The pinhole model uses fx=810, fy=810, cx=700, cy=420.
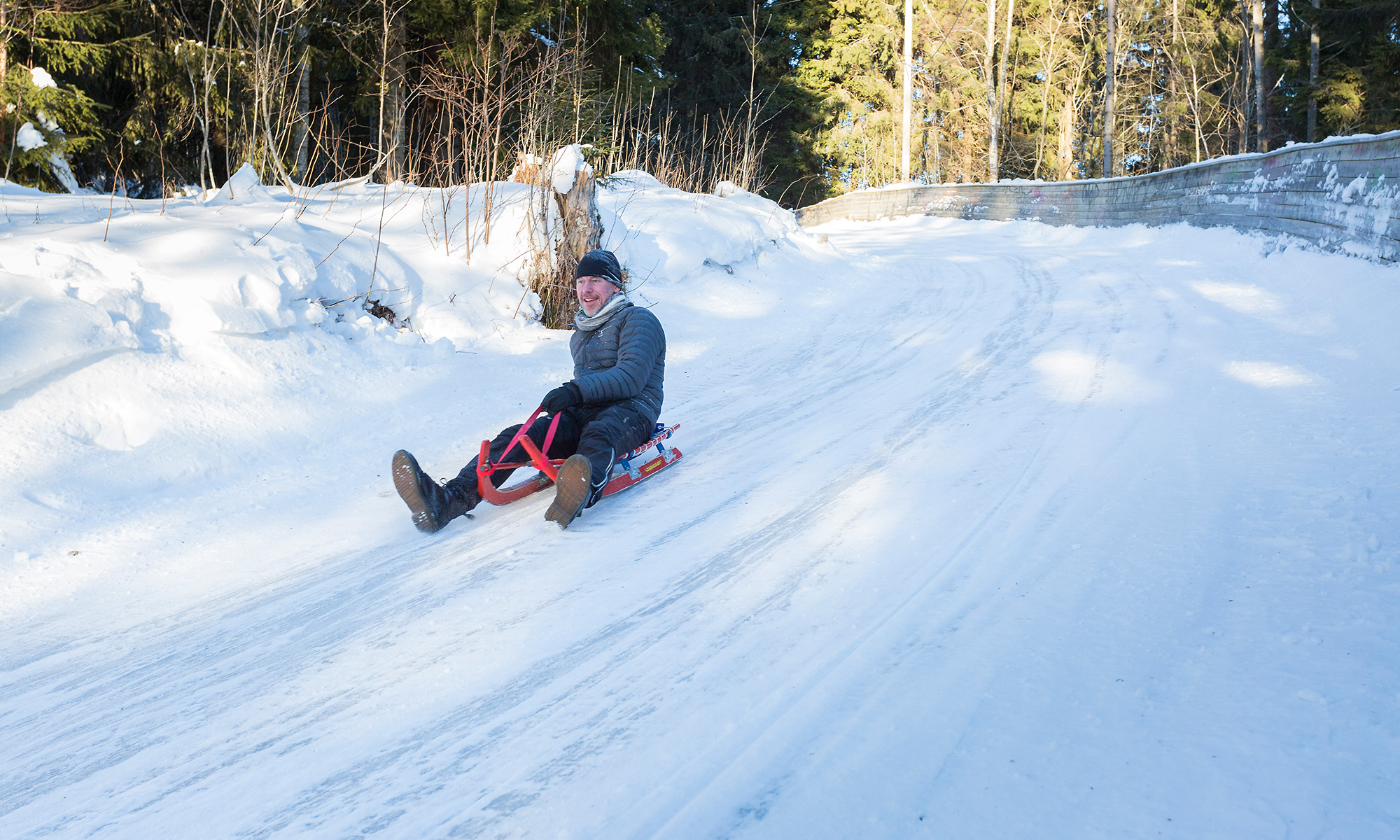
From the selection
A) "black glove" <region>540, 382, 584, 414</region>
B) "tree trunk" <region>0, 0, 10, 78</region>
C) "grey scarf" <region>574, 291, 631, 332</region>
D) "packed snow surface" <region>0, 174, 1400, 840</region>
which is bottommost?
"packed snow surface" <region>0, 174, 1400, 840</region>

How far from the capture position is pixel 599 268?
417cm

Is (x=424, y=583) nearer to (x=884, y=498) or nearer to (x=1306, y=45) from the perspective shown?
(x=884, y=498)

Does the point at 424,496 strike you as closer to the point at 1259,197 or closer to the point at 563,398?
the point at 563,398

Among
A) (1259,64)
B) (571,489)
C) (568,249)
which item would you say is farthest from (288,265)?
(1259,64)

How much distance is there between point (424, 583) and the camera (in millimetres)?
3014

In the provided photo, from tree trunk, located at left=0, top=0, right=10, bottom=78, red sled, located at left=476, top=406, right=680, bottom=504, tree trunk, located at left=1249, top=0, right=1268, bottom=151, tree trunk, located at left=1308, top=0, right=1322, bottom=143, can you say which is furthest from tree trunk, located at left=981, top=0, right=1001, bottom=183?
red sled, located at left=476, top=406, right=680, bottom=504

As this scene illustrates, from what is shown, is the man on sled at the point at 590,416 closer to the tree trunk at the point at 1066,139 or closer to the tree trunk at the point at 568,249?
the tree trunk at the point at 568,249

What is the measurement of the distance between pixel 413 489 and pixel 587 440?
77cm

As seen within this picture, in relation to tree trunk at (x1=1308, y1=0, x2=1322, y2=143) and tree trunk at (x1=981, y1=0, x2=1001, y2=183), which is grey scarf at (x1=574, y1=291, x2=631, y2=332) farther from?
tree trunk at (x1=1308, y1=0, x2=1322, y2=143)

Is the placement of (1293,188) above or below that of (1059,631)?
above

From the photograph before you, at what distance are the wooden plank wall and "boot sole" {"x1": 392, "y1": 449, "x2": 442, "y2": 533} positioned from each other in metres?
7.47

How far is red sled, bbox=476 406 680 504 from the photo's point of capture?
3678 millimetres

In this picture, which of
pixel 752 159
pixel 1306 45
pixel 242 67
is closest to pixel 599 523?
pixel 242 67

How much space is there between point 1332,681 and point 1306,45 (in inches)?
1074
